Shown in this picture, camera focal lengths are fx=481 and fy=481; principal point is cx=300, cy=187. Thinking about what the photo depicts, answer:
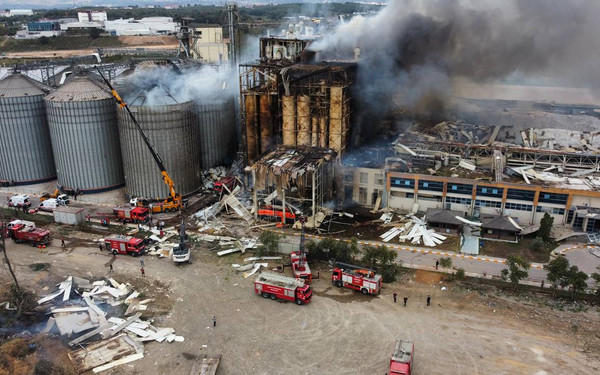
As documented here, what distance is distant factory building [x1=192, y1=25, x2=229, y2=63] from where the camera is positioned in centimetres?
7356

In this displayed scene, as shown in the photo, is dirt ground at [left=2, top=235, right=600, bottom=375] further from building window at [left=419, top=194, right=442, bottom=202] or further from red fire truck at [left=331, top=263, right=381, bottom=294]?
building window at [left=419, top=194, right=442, bottom=202]

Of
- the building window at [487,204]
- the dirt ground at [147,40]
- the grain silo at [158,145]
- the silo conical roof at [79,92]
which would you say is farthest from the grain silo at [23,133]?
the dirt ground at [147,40]

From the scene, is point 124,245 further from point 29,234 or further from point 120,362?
point 120,362

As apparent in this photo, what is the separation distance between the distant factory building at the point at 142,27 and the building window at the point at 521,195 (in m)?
128

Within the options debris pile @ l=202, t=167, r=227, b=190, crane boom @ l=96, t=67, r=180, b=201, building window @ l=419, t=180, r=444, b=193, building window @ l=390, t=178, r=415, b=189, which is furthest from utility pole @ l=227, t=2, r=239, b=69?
building window @ l=419, t=180, r=444, b=193

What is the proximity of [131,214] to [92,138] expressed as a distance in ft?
34.6

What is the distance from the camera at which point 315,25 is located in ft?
239

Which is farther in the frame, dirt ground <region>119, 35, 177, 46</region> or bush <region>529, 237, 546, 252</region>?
dirt ground <region>119, 35, 177, 46</region>

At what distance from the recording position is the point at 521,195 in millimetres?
38281

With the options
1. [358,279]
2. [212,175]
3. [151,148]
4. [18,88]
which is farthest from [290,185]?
[18,88]

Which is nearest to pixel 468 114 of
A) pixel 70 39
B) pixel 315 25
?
pixel 315 25

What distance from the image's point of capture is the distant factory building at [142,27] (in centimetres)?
14725

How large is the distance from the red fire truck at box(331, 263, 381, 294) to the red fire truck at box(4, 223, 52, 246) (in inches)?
862

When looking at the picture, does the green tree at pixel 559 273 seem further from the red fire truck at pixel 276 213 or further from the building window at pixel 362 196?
the red fire truck at pixel 276 213
